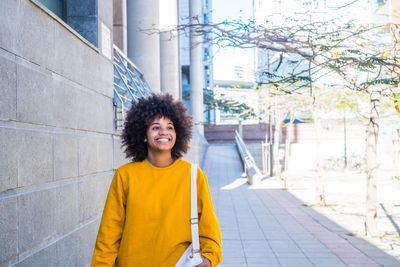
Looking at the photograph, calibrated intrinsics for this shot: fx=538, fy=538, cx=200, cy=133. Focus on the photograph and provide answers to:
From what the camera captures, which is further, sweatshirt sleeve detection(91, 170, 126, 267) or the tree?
the tree

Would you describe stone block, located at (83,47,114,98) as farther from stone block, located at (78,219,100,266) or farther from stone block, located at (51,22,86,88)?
stone block, located at (78,219,100,266)

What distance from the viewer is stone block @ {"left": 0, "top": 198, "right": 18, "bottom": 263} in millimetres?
3262

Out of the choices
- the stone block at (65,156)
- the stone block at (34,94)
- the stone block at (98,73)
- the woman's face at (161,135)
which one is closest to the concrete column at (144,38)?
the stone block at (98,73)

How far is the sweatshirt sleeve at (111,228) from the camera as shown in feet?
9.54

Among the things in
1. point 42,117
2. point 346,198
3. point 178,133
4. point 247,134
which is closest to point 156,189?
point 178,133

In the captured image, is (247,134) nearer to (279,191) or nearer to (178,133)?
(279,191)

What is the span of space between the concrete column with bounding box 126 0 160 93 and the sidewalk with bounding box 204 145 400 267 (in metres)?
4.40

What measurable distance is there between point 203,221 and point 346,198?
1465 cm

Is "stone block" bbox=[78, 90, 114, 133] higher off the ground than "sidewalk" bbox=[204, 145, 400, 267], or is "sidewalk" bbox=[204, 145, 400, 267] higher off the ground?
"stone block" bbox=[78, 90, 114, 133]

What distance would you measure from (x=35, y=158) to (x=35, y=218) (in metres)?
0.43

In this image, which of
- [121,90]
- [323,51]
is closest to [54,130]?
[323,51]

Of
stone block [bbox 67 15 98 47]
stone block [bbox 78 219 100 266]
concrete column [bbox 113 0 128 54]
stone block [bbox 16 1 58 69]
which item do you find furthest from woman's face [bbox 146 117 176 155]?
concrete column [bbox 113 0 128 54]

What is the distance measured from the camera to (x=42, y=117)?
4.13 m

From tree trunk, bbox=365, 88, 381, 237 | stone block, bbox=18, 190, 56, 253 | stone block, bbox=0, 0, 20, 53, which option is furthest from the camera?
tree trunk, bbox=365, 88, 381, 237
